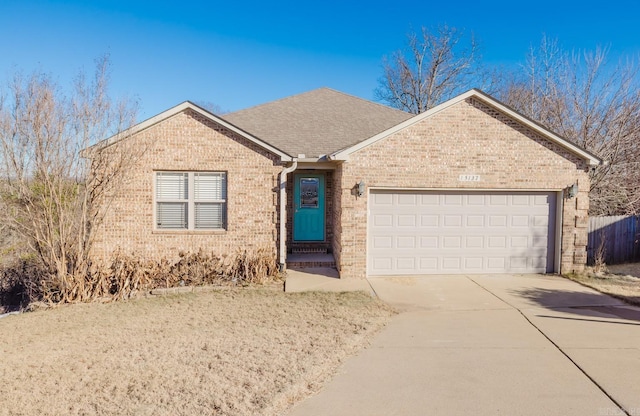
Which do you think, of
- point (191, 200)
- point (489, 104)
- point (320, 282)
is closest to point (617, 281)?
point (489, 104)

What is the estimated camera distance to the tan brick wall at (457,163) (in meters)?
9.61

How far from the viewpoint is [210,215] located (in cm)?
1007

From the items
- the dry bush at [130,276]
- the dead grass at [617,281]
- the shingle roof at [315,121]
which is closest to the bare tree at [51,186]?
the dry bush at [130,276]

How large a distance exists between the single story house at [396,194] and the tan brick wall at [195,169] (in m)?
0.02

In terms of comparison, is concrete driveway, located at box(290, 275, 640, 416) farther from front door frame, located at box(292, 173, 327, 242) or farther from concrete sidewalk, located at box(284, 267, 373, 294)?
front door frame, located at box(292, 173, 327, 242)

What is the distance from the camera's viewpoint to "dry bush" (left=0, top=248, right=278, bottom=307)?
7.90 m

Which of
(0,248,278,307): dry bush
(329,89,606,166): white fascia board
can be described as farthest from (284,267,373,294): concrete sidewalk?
(329,89,606,166): white fascia board

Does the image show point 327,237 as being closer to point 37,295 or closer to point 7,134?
point 37,295

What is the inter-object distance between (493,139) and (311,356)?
287 inches

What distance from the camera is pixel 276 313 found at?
6953 millimetres

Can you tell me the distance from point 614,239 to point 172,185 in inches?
506

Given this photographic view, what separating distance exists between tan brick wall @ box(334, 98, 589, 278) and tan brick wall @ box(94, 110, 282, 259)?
6.53 ft

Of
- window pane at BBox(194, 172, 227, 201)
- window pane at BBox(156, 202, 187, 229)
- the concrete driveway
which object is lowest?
the concrete driveway

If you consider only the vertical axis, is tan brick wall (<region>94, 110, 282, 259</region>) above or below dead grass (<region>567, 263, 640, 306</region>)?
above
